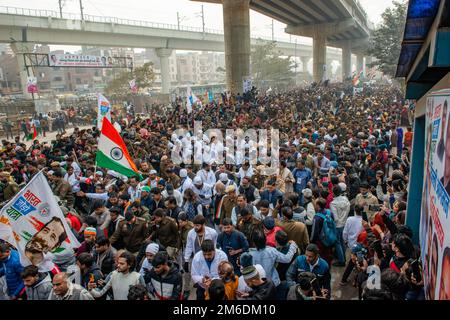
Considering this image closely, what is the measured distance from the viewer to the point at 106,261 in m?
4.34

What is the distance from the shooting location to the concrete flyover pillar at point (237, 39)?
23719mm

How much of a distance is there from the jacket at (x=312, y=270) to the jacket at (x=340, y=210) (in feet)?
6.14

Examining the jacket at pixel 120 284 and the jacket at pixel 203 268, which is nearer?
the jacket at pixel 120 284

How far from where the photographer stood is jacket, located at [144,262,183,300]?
378 cm

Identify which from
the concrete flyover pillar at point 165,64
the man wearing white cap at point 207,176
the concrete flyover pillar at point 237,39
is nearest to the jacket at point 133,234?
the man wearing white cap at point 207,176

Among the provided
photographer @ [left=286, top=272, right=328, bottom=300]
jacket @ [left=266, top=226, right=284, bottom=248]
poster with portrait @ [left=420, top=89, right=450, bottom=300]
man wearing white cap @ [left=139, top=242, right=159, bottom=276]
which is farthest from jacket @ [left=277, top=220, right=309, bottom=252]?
poster with portrait @ [left=420, top=89, right=450, bottom=300]

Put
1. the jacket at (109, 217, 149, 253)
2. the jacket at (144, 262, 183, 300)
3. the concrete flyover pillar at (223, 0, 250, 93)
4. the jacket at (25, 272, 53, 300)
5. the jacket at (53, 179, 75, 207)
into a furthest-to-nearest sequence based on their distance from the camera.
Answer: the concrete flyover pillar at (223, 0, 250, 93) → the jacket at (53, 179, 75, 207) → the jacket at (109, 217, 149, 253) → the jacket at (144, 262, 183, 300) → the jacket at (25, 272, 53, 300)

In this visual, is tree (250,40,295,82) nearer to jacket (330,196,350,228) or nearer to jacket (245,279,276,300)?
jacket (330,196,350,228)

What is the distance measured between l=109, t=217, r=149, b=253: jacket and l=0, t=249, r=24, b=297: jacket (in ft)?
4.18

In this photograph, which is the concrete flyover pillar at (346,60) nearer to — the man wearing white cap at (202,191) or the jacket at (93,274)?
the man wearing white cap at (202,191)

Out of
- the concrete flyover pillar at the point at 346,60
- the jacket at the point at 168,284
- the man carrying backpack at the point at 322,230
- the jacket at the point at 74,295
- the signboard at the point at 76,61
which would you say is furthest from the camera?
the concrete flyover pillar at the point at 346,60

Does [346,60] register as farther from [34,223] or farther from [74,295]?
[74,295]

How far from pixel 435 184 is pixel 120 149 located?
5513 mm

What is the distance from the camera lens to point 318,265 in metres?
3.82
